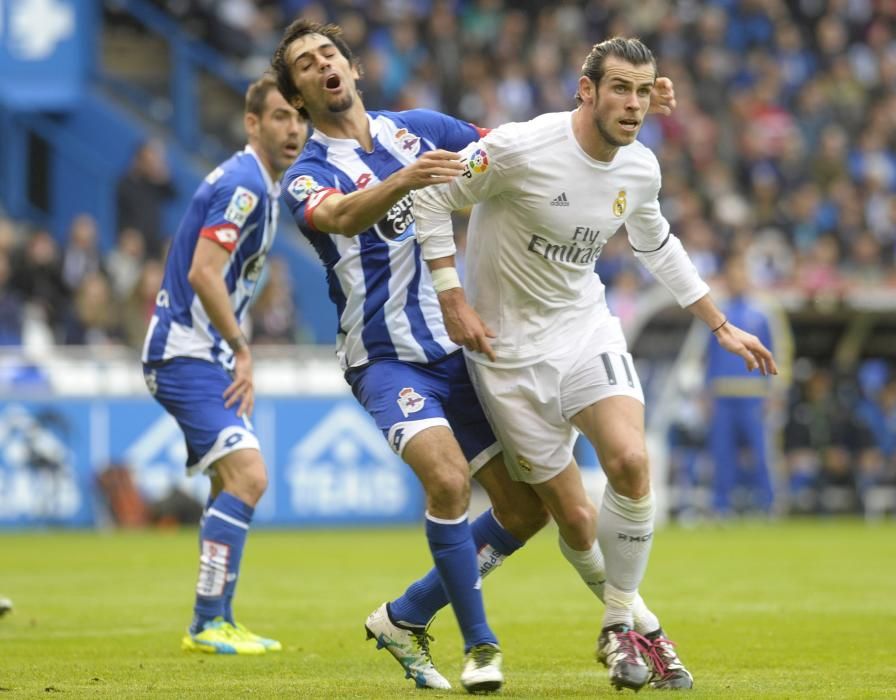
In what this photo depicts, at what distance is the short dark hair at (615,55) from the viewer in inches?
270

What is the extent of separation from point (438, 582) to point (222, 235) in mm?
2323

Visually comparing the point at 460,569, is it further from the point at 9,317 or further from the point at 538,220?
the point at 9,317

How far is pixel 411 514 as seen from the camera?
749 inches

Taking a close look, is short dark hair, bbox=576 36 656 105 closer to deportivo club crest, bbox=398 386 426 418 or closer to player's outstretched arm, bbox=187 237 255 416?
deportivo club crest, bbox=398 386 426 418

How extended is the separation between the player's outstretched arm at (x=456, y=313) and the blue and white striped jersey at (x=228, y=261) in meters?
2.16

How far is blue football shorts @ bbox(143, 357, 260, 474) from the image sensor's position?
8.64m

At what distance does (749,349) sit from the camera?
23.6ft

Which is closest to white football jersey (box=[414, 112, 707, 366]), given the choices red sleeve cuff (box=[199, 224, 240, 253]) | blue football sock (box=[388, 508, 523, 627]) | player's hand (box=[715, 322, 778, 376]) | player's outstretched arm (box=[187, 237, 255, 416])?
player's hand (box=[715, 322, 778, 376])

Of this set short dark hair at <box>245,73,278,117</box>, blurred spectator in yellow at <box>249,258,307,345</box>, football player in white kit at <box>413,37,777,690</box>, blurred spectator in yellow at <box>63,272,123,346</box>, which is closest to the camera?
football player in white kit at <box>413,37,777,690</box>

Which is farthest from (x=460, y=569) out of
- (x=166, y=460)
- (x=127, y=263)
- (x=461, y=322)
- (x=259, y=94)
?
(x=127, y=263)

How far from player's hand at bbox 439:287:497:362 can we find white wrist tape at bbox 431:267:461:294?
2 centimetres

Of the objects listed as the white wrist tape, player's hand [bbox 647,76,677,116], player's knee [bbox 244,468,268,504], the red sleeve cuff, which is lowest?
player's knee [bbox 244,468,268,504]

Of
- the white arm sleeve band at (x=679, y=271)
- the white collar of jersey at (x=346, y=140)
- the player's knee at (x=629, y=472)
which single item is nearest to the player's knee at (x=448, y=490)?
the player's knee at (x=629, y=472)

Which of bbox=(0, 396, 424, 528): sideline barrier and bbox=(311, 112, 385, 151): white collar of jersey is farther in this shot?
bbox=(0, 396, 424, 528): sideline barrier
